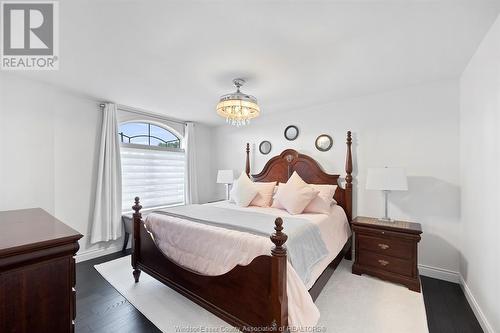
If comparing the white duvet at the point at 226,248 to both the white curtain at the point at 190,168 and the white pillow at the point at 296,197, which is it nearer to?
the white pillow at the point at 296,197

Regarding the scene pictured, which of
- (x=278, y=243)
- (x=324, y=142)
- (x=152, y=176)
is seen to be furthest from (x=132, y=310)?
(x=324, y=142)

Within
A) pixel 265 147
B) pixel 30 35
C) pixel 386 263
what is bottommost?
pixel 386 263

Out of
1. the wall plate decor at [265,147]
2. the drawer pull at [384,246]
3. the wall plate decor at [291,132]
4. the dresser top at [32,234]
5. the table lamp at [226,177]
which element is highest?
the wall plate decor at [291,132]

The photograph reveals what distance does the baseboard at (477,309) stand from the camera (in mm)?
1755

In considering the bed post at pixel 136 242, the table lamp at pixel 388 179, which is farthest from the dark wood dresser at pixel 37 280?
the table lamp at pixel 388 179

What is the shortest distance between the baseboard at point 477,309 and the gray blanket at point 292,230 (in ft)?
4.18

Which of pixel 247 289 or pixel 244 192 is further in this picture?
pixel 244 192

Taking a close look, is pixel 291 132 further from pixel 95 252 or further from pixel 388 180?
pixel 95 252

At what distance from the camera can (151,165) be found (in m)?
4.17

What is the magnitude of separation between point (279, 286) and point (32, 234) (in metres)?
1.46

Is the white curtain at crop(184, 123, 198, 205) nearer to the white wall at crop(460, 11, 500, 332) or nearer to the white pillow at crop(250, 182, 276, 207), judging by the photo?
the white pillow at crop(250, 182, 276, 207)

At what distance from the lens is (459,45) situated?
6.39ft

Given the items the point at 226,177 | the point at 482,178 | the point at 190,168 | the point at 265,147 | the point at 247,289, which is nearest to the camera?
the point at 247,289

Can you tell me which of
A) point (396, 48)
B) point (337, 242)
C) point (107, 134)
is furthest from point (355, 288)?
point (107, 134)
